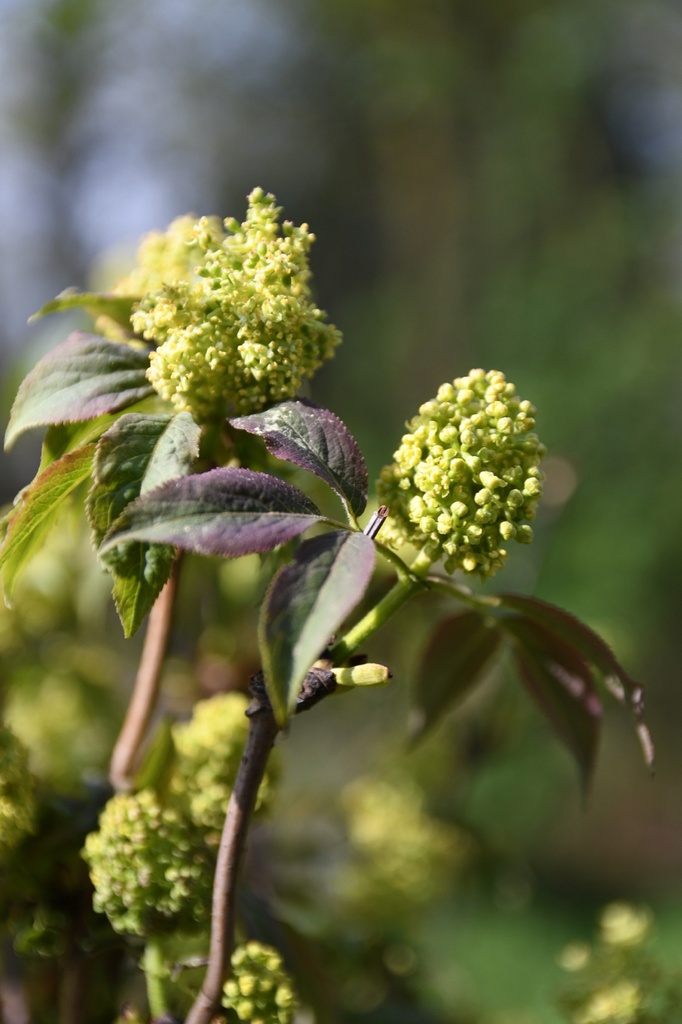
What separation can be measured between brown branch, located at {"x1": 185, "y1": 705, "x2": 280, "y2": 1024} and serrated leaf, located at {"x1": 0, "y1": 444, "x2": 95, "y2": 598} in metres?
0.10

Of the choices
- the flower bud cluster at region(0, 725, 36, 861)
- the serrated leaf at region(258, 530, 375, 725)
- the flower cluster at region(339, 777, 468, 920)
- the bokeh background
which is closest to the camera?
the serrated leaf at region(258, 530, 375, 725)

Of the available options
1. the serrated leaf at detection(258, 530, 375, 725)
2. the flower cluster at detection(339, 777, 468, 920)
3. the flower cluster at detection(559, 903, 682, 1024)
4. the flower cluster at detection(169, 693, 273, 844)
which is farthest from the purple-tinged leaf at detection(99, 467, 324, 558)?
the flower cluster at detection(339, 777, 468, 920)

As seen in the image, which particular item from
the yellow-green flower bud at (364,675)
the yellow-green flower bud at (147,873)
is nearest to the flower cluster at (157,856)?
the yellow-green flower bud at (147,873)

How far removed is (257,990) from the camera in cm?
29

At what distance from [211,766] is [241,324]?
0.60 ft

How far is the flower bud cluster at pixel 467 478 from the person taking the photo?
0.26 m

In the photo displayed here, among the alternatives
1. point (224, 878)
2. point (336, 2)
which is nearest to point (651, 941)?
point (224, 878)

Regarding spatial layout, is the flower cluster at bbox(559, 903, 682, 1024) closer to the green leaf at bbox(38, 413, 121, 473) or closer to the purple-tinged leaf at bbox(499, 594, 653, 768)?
the purple-tinged leaf at bbox(499, 594, 653, 768)

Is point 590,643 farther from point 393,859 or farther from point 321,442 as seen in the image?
point 393,859

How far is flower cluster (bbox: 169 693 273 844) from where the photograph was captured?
33 centimetres

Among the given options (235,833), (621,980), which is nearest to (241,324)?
(235,833)

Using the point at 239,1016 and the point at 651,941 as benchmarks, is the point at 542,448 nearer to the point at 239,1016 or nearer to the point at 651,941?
the point at 239,1016

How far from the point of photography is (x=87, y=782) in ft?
1.17

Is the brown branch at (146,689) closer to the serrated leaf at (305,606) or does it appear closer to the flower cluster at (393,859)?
the serrated leaf at (305,606)
